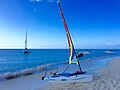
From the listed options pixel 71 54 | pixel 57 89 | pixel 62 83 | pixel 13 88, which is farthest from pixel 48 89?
pixel 71 54

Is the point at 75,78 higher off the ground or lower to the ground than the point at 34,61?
higher

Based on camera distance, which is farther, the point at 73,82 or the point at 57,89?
the point at 73,82

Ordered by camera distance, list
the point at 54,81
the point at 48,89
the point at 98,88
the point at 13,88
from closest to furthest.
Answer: the point at 98,88, the point at 48,89, the point at 13,88, the point at 54,81

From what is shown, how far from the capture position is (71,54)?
14.1 metres

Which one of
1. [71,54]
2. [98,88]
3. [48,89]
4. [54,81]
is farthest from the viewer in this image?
[71,54]

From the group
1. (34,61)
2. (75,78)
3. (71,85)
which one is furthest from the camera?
→ (34,61)

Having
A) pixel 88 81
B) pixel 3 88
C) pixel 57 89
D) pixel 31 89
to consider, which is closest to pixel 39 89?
pixel 31 89

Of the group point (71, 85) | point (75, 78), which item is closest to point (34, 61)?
point (75, 78)

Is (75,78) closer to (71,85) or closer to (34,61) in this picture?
(71,85)

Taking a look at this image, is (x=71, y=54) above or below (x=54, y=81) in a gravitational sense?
above

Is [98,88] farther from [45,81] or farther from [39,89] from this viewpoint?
[45,81]

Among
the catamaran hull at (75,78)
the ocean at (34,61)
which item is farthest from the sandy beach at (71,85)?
the ocean at (34,61)

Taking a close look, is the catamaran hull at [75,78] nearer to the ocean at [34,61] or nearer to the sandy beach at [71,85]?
the sandy beach at [71,85]

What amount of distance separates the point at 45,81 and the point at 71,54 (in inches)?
127
